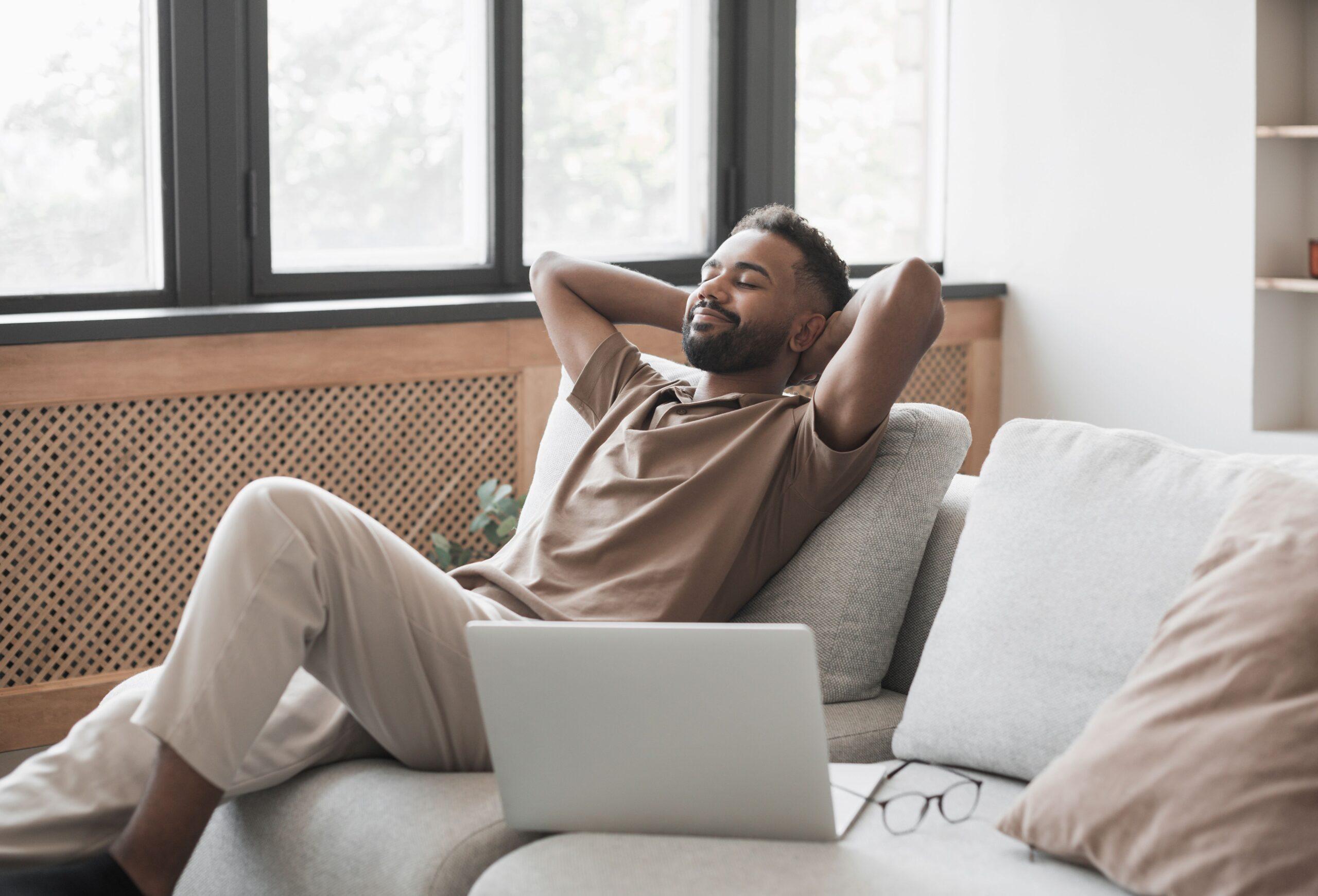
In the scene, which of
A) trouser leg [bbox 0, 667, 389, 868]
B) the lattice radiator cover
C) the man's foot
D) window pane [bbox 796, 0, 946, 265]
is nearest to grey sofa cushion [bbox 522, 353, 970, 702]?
trouser leg [bbox 0, 667, 389, 868]

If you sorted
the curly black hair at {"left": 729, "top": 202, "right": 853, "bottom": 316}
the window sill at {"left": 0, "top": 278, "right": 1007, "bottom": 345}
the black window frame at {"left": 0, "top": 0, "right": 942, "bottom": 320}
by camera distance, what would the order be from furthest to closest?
the black window frame at {"left": 0, "top": 0, "right": 942, "bottom": 320}, the window sill at {"left": 0, "top": 278, "right": 1007, "bottom": 345}, the curly black hair at {"left": 729, "top": 202, "right": 853, "bottom": 316}

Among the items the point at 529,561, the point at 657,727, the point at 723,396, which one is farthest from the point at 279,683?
the point at 723,396

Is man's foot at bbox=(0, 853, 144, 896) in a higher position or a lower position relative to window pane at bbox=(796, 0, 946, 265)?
lower

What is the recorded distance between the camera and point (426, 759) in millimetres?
1634

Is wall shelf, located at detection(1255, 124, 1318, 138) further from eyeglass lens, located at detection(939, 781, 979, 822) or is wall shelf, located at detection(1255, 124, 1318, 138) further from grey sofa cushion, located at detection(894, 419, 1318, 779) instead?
eyeglass lens, located at detection(939, 781, 979, 822)

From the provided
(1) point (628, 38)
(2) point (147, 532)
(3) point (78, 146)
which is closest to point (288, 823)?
(2) point (147, 532)

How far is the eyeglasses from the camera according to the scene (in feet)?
4.78

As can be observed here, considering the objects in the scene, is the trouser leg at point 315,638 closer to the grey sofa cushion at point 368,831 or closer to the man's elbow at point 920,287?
the grey sofa cushion at point 368,831

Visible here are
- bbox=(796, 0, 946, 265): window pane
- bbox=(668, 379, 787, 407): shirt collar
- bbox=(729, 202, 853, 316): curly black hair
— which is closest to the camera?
bbox=(668, 379, 787, 407): shirt collar

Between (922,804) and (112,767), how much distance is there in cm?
87

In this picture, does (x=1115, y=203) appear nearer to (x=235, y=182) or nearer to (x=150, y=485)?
(x=235, y=182)

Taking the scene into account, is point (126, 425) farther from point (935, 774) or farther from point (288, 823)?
point (935, 774)

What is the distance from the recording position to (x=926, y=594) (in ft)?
6.20

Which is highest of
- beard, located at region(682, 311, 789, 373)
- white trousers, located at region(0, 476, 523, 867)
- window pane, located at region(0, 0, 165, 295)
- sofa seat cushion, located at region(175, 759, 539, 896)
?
window pane, located at region(0, 0, 165, 295)
